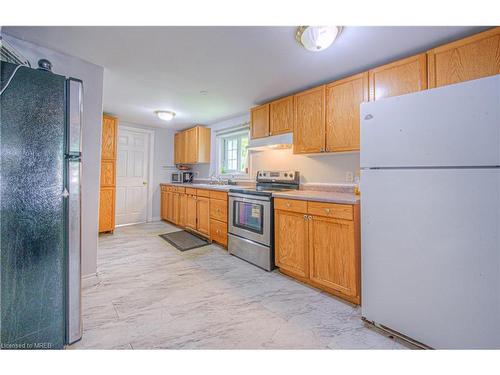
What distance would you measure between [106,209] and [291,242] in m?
3.39

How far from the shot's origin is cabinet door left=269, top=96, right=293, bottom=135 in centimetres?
273

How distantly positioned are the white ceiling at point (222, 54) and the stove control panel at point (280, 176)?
3.51ft

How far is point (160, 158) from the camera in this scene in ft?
17.0

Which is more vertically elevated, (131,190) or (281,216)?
(131,190)

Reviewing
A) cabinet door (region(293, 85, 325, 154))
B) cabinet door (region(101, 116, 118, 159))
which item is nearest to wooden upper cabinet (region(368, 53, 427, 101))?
cabinet door (region(293, 85, 325, 154))

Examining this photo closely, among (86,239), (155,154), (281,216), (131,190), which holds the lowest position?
(86,239)

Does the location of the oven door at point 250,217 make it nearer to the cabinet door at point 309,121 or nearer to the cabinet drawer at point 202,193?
the cabinet drawer at point 202,193

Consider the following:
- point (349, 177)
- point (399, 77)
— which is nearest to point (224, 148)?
point (349, 177)

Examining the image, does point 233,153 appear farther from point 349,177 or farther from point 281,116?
point 349,177

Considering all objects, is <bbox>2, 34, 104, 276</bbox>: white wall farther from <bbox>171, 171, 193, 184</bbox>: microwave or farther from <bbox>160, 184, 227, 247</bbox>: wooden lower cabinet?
<bbox>171, 171, 193, 184</bbox>: microwave

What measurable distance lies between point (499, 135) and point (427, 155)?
0.94 feet

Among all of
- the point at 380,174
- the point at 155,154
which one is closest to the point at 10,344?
the point at 380,174
